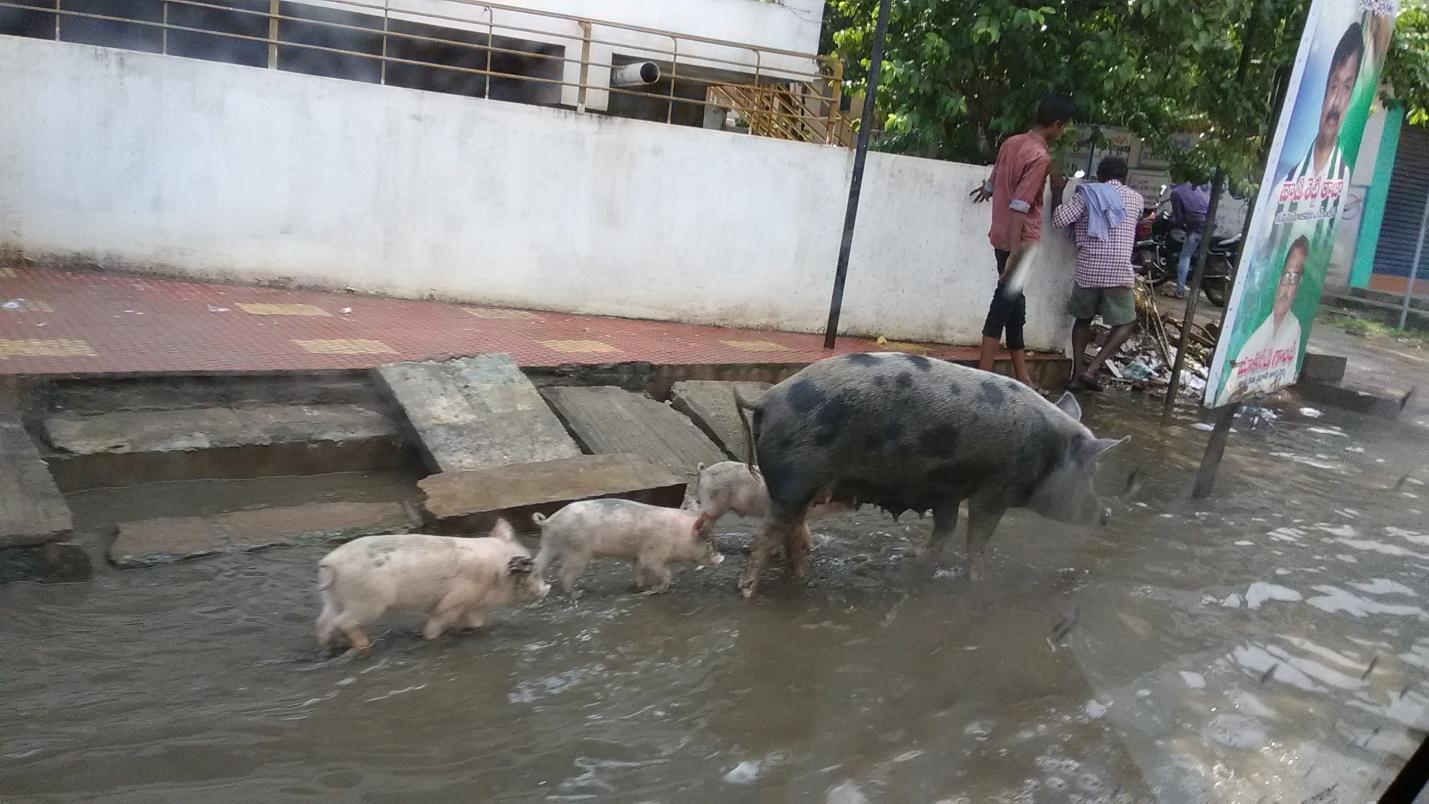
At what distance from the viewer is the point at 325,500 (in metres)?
5.29

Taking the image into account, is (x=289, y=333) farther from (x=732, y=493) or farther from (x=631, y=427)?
(x=732, y=493)

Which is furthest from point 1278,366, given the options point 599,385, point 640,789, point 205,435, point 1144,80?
point 205,435

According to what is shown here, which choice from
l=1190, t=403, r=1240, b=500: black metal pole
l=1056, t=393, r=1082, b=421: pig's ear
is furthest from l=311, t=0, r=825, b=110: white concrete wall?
l=1056, t=393, r=1082, b=421: pig's ear

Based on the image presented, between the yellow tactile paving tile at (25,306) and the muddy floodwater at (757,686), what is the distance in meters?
2.14

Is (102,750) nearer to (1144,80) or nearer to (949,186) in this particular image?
(949,186)

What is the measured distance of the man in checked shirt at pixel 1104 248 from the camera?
8.67 metres

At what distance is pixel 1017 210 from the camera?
7.66 metres

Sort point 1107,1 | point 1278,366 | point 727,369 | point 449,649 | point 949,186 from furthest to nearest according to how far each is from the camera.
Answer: point 949,186, point 1107,1, point 727,369, point 1278,366, point 449,649

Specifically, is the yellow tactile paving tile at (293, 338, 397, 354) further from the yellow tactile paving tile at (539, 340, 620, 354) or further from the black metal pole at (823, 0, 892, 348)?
the black metal pole at (823, 0, 892, 348)

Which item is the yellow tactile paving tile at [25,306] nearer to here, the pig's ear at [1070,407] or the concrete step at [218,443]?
the concrete step at [218,443]

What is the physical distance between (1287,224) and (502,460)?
4.37m

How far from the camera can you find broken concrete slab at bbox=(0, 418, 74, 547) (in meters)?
4.07

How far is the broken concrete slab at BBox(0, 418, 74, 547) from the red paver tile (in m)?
0.63

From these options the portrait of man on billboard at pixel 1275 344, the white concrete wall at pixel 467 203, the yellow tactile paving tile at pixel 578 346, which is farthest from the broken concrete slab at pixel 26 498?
the portrait of man on billboard at pixel 1275 344
